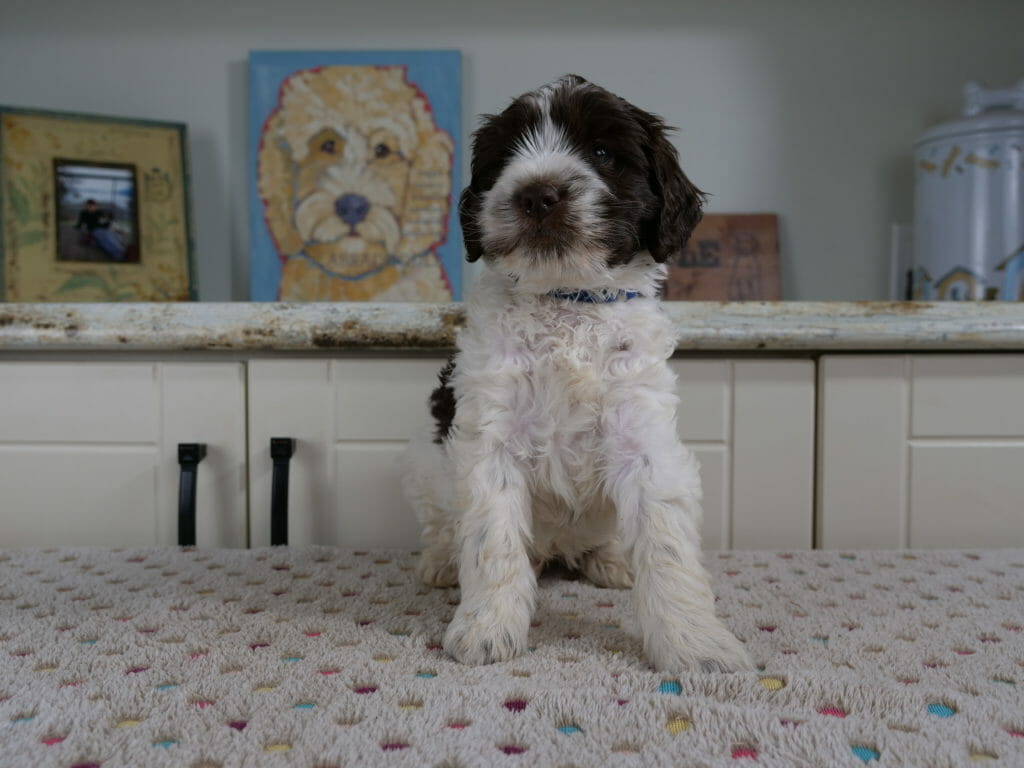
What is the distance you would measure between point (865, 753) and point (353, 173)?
1607 mm

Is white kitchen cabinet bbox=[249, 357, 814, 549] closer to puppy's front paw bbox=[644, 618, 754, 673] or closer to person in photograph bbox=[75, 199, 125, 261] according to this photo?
puppy's front paw bbox=[644, 618, 754, 673]

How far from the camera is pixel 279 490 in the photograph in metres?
1.28

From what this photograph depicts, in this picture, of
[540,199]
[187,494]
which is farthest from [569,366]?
[187,494]

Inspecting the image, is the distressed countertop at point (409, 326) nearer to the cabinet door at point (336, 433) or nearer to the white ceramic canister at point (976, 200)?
the cabinet door at point (336, 433)

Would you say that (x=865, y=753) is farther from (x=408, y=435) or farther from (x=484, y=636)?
(x=408, y=435)

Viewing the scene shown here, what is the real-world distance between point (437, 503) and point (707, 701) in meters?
0.55

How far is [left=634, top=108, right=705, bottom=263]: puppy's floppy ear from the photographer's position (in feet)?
3.02

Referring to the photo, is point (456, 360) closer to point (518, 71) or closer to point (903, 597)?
point (903, 597)

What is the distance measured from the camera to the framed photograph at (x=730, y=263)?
1788 millimetres

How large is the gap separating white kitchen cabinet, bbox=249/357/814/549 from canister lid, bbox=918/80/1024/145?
0.75 meters

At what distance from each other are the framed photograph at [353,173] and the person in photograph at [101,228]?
0.30 m

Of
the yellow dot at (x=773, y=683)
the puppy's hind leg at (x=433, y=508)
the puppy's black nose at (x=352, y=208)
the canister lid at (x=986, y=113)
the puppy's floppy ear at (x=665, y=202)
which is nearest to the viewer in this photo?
the yellow dot at (x=773, y=683)

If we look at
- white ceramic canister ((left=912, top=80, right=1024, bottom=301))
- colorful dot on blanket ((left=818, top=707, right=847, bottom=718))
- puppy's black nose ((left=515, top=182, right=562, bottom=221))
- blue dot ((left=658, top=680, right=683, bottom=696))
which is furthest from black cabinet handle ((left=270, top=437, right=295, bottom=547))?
white ceramic canister ((left=912, top=80, right=1024, bottom=301))

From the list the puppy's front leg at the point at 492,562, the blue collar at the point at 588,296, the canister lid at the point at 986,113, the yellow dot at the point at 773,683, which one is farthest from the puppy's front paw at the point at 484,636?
the canister lid at the point at 986,113
